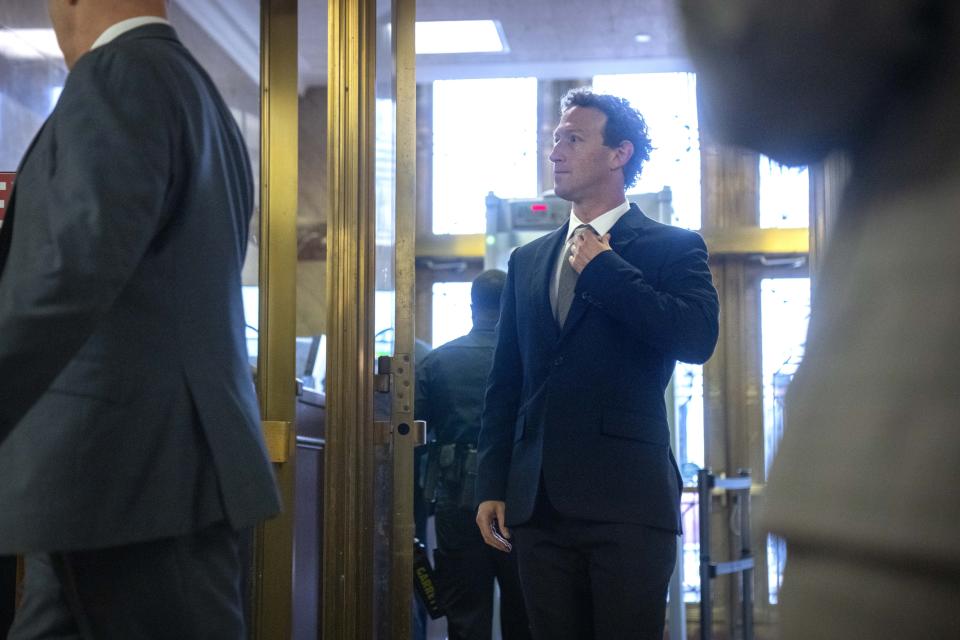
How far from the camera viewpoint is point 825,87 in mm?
728

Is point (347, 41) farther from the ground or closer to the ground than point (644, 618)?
farther from the ground

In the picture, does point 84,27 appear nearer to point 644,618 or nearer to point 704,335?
point 704,335

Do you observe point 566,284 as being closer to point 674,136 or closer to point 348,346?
point 348,346

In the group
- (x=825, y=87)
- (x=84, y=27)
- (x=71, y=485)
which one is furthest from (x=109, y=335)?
(x=825, y=87)

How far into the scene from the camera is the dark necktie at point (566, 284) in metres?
2.24

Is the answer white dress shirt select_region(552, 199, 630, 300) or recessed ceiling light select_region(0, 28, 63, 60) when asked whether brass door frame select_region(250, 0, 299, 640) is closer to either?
white dress shirt select_region(552, 199, 630, 300)

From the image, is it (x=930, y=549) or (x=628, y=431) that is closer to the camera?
(x=930, y=549)

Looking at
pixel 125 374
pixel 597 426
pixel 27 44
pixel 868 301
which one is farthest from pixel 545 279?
pixel 27 44

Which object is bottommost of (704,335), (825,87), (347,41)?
(704,335)

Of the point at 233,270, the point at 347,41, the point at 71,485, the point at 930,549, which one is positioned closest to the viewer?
the point at 930,549

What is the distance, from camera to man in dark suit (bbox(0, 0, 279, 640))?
4.39 feet

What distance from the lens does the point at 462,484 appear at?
4137mm

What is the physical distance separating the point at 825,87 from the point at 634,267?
1433 millimetres

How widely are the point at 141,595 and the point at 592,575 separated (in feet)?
3.03
